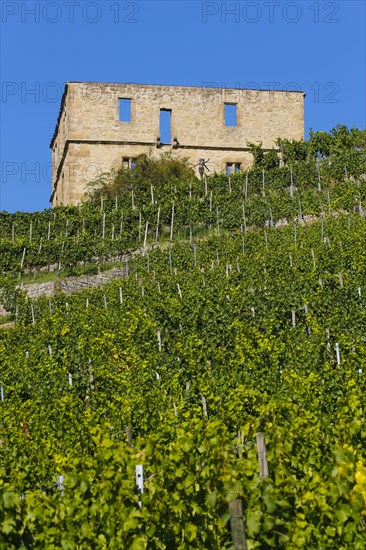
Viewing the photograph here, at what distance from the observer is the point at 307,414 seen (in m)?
7.21

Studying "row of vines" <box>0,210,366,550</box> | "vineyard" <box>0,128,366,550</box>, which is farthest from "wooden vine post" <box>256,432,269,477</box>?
"row of vines" <box>0,210,366,550</box>

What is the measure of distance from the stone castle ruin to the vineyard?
2016 mm

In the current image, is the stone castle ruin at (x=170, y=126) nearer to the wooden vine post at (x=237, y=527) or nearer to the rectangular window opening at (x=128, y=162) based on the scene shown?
the rectangular window opening at (x=128, y=162)

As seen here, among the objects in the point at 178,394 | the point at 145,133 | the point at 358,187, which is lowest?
the point at 178,394

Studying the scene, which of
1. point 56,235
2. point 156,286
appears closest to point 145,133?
point 56,235

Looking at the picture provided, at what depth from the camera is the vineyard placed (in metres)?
5.36

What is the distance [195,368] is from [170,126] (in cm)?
1871

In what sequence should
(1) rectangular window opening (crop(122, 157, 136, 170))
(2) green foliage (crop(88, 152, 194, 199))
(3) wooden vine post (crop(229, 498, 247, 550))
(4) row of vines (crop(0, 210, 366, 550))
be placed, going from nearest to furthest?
(3) wooden vine post (crop(229, 498, 247, 550)), (4) row of vines (crop(0, 210, 366, 550)), (2) green foliage (crop(88, 152, 194, 199)), (1) rectangular window opening (crop(122, 157, 136, 170))

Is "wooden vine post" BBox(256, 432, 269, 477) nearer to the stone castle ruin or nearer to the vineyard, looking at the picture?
the vineyard

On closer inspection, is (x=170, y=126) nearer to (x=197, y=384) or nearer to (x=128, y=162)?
(x=128, y=162)

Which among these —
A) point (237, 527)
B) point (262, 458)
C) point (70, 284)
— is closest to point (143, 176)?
point (70, 284)

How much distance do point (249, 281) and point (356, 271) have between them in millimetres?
1807

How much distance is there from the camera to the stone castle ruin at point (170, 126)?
28.6 meters

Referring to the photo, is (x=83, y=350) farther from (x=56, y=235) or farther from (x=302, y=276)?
(x=56, y=235)
